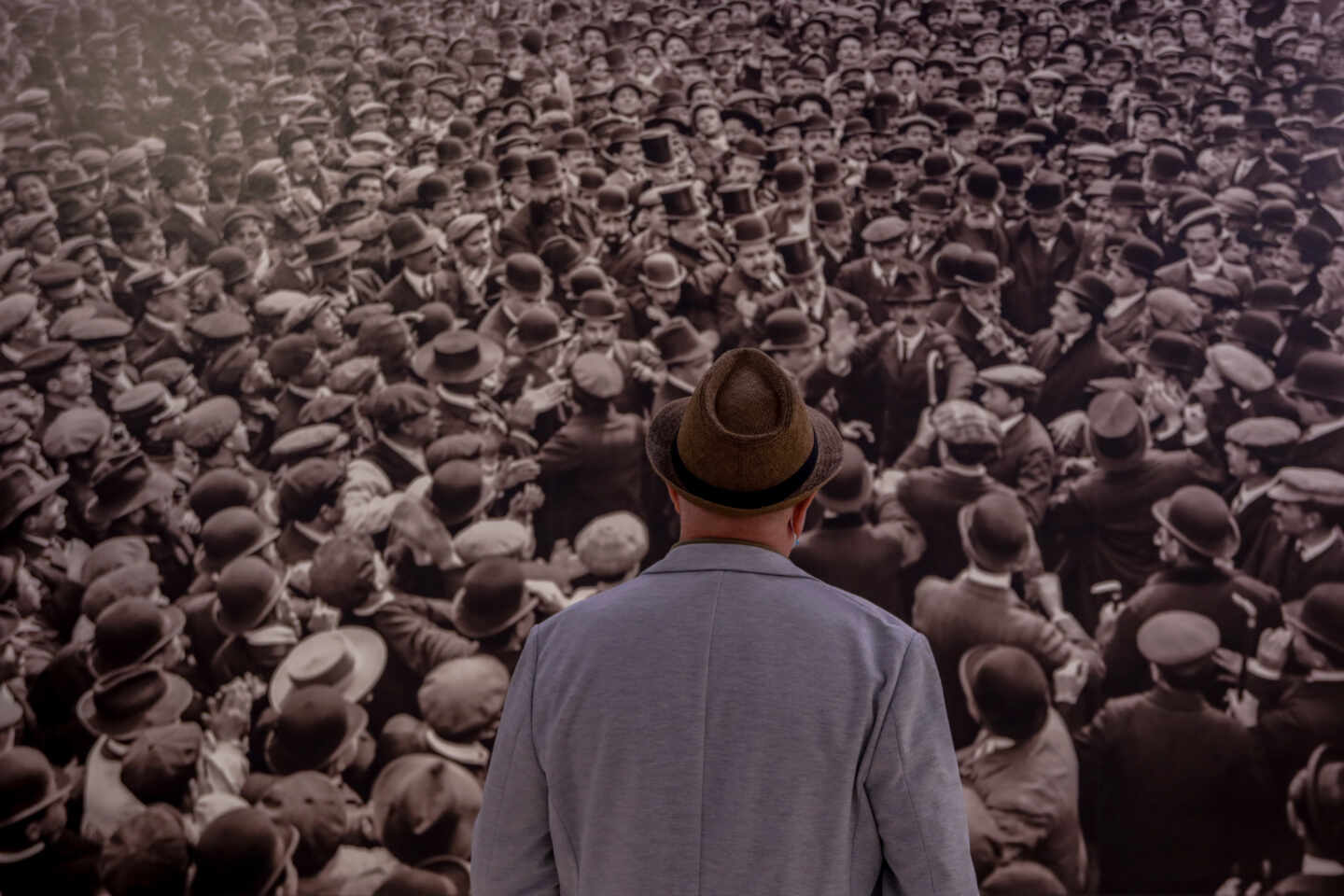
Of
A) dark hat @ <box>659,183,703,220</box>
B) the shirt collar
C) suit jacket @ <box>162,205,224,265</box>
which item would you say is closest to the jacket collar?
dark hat @ <box>659,183,703,220</box>

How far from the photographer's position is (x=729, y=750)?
30.2 inches

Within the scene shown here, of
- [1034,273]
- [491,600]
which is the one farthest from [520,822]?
[1034,273]

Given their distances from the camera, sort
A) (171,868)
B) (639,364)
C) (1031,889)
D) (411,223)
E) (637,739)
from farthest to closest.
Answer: (411,223) → (639,364) → (171,868) → (1031,889) → (637,739)

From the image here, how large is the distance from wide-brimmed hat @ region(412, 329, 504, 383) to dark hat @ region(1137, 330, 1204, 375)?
142 centimetres

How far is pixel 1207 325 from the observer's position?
1.89 meters

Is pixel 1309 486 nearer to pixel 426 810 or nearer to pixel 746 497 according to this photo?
pixel 746 497

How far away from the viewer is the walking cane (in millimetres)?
1887

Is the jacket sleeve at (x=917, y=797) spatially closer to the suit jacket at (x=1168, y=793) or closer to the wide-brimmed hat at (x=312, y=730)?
the suit jacket at (x=1168, y=793)

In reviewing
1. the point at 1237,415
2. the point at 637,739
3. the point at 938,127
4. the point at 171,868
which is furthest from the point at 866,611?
the point at 171,868

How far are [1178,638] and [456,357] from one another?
64.3 inches

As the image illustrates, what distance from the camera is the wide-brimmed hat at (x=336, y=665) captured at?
1856mm

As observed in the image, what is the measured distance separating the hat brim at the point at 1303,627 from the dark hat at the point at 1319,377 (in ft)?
1.44

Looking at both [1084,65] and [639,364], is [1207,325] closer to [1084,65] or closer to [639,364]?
[1084,65]

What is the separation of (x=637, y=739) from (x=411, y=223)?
1.66m
